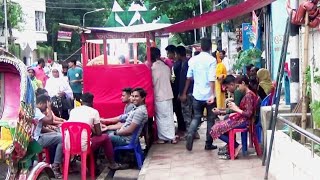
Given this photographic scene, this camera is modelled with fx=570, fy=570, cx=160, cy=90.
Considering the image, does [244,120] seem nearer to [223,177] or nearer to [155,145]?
[223,177]

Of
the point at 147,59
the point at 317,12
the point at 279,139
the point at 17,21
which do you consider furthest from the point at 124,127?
the point at 17,21

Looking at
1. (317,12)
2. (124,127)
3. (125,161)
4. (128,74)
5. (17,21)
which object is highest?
(17,21)

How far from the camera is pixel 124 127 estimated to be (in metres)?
8.73

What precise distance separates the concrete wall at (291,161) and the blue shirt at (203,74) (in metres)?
2.54

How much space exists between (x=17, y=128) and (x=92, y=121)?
2.08 meters

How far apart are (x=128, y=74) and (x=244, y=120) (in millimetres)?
2526

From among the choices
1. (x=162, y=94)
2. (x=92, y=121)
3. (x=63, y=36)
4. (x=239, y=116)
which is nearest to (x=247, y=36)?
(x=162, y=94)

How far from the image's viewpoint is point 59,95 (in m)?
12.9

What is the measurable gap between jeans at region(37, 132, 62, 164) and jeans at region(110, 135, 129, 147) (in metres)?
0.82

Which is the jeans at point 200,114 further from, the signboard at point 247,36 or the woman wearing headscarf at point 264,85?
the signboard at point 247,36

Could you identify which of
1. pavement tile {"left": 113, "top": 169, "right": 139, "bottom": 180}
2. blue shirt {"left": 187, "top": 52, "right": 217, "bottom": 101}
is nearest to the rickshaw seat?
pavement tile {"left": 113, "top": 169, "right": 139, "bottom": 180}

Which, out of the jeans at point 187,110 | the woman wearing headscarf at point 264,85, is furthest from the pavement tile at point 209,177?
the jeans at point 187,110

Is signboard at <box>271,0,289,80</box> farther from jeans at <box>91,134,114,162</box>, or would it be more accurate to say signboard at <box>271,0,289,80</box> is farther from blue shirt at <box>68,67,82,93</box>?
jeans at <box>91,134,114,162</box>

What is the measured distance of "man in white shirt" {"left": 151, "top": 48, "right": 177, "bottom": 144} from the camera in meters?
10.4
